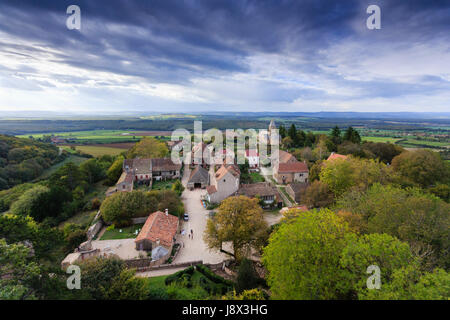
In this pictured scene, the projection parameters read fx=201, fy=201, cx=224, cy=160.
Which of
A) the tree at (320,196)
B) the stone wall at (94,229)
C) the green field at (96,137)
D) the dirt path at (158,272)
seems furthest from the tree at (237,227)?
the green field at (96,137)

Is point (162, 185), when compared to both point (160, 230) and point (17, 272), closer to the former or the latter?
point (160, 230)

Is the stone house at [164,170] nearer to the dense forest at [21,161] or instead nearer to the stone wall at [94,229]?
the stone wall at [94,229]

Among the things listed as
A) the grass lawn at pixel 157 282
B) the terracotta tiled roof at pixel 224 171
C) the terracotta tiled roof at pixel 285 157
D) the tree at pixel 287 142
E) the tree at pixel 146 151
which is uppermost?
the tree at pixel 287 142

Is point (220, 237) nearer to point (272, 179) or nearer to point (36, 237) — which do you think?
point (36, 237)

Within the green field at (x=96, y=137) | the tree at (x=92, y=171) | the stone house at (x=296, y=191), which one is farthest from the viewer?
the green field at (x=96, y=137)

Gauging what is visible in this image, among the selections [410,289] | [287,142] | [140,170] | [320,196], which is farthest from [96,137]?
[410,289]

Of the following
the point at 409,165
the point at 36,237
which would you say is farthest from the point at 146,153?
the point at 409,165

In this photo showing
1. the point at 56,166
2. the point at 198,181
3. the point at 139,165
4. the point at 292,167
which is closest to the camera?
the point at 198,181
